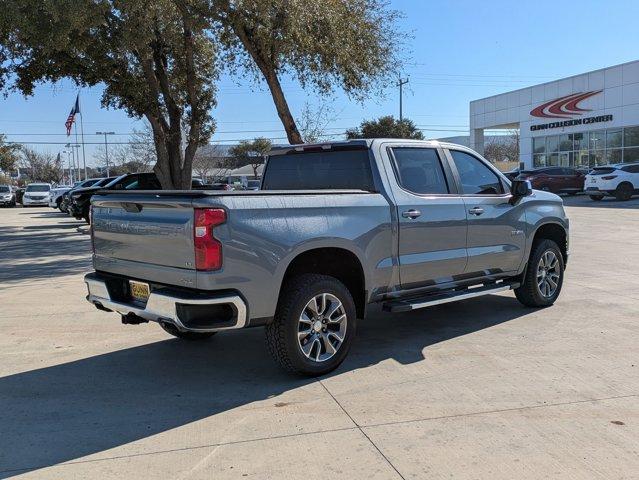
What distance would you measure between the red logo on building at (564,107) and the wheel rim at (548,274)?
34322 mm

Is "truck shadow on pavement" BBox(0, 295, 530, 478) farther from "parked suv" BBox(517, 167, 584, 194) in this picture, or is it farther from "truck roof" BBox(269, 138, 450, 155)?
"parked suv" BBox(517, 167, 584, 194)

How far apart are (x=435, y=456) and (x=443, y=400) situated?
92 cm

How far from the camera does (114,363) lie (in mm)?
5586

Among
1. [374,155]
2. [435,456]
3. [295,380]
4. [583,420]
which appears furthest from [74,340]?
[583,420]

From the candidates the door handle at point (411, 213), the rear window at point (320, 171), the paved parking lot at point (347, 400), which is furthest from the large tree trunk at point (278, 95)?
the door handle at point (411, 213)

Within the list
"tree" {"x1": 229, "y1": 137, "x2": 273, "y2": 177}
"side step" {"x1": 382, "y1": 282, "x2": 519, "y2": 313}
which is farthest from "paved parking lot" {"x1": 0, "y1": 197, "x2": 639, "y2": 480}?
"tree" {"x1": 229, "y1": 137, "x2": 273, "y2": 177}

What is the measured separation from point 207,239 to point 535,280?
4432 millimetres

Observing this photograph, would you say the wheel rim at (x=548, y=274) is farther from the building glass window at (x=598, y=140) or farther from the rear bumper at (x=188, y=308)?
the building glass window at (x=598, y=140)

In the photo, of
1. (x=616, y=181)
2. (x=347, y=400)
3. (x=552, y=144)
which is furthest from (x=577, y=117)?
(x=347, y=400)

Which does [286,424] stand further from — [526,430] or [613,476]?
[613,476]

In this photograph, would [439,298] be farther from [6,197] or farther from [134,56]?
[6,197]

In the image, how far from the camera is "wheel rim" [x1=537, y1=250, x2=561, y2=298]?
7266mm

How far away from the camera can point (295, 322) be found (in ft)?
15.6

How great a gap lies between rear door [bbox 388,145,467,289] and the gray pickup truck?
14mm
